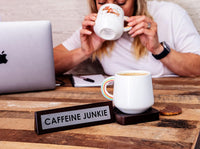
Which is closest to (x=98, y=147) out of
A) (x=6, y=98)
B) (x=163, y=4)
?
(x=6, y=98)

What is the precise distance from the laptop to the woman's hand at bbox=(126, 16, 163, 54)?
0.42 metres

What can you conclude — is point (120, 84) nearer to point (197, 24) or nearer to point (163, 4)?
point (163, 4)

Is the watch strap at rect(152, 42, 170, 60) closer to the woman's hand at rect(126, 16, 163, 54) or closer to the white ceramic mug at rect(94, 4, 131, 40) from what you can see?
the woman's hand at rect(126, 16, 163, 54)

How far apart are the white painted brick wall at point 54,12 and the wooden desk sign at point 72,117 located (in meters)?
1.36

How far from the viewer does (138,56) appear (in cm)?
162

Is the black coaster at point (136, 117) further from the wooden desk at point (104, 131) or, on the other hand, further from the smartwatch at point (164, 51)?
the smartwatch at point (164, 51)

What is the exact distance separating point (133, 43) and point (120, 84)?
0.92 meters

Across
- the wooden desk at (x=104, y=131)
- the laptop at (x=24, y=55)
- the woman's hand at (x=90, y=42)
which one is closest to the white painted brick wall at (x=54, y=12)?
the woman's hand at (x=90, y=42)

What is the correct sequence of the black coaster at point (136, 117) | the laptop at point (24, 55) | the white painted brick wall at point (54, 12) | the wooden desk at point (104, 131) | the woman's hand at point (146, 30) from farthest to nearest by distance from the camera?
1. the white painted brick wall at point (54, 12)
2. the woman's hand at point (146, 30)
3. the laptop at point (24, 55)
4. the black coaster at point (136, 117)
5. the wooden desk at point (104, 131)

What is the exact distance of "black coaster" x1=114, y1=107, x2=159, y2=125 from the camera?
741mm

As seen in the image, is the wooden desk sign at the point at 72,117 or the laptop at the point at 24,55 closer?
the wooden desk sign at the point at 72,117

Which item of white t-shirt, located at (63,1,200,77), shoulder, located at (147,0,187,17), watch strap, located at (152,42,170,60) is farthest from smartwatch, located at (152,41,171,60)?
shoulder, located at (147,0,187,17)

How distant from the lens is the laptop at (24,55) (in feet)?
3.43

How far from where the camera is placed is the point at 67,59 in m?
1.66
